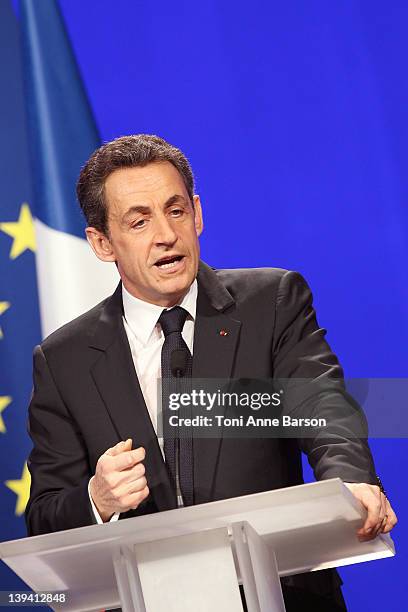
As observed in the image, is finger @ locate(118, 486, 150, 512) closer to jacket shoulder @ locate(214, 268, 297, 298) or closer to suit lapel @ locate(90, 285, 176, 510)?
suit lapel @ locate(90, 285, 176, 510)

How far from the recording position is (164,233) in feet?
7.15

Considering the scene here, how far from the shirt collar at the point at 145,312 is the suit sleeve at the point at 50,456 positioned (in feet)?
0.74

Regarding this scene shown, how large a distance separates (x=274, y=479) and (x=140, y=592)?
66cm

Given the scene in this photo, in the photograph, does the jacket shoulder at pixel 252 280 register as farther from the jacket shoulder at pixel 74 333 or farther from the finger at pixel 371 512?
the finger at pixel 371 512

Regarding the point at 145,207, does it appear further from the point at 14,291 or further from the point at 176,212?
the point at 14,291

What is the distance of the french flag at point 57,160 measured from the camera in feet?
10.3

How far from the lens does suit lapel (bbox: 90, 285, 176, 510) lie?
6.62 feet

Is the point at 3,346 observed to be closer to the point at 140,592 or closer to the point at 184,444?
the point at 184,444

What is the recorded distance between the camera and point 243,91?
309cm

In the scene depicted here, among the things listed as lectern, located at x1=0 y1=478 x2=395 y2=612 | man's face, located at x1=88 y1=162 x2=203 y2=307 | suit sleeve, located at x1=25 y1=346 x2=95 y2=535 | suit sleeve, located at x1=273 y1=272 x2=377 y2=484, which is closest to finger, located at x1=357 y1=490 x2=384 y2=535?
lectern, located at x1=0 y1=478 x2=395 y2=612

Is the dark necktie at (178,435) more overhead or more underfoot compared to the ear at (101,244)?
more underfoot

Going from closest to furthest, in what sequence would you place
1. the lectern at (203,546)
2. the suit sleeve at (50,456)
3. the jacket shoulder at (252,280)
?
the lectern at (203,546), the suit sleeve at (50,456), the jacket shoulder at (252,280)

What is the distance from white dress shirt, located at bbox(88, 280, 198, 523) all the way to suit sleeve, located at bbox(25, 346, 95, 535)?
0.63 feet

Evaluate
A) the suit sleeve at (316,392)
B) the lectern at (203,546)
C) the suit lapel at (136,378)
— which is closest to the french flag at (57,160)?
the suit lapel at (136,378)
